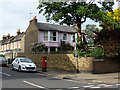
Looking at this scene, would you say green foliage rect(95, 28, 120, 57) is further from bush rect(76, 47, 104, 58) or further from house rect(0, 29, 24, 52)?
house rect(0, 29, 24, 52)

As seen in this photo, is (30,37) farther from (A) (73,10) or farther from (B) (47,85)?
(B) (47,85)

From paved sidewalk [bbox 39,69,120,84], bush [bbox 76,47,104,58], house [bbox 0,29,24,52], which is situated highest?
house [bbox 0,29,24,52]

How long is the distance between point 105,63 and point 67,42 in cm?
1773

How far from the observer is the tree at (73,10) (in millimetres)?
15856

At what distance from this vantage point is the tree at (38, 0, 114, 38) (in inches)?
624

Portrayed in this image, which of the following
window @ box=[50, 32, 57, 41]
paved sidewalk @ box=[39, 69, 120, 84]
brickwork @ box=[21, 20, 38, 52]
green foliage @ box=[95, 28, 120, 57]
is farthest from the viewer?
brickwork @ box=[21, 20, 38, 52]

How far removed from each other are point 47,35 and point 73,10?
14721mm

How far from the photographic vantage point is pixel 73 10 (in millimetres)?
17016

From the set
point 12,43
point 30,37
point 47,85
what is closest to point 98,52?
point 47,85

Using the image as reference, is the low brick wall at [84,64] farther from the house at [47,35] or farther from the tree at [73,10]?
the house at [47,35]

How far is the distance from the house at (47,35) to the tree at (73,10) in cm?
1276

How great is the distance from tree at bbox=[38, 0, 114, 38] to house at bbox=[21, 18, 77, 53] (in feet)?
41.9

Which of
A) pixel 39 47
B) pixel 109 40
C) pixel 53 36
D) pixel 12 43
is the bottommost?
pixel 39 47

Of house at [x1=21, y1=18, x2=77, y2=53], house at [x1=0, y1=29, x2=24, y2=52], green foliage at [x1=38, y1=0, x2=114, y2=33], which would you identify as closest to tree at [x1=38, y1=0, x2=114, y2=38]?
green foliage at [x1=38, y1=0, x2=114, y2=33]
